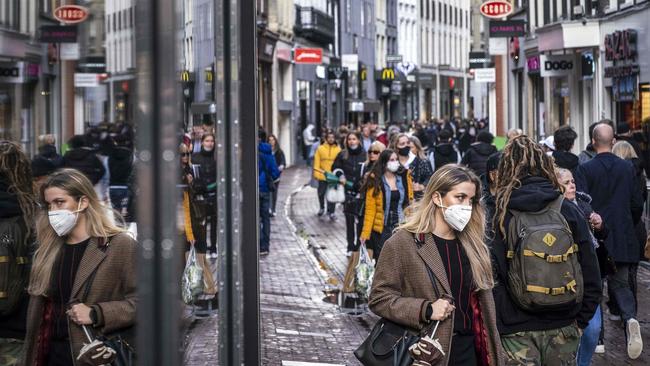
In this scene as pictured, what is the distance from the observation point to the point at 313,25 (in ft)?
199

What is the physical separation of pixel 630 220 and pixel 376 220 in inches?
144

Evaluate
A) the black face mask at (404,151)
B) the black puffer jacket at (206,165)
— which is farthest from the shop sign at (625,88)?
the black puffer jacket at (206,165)

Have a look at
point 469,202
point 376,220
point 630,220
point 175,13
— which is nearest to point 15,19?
point 175,13

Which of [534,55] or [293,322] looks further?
[534,55]

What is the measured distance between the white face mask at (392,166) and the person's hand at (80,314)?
11.0 meters

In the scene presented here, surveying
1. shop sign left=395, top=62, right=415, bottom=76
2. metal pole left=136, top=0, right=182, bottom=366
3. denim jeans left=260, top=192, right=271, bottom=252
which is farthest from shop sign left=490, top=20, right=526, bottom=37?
shop sign left=395, top=62, right=415, bottom=76

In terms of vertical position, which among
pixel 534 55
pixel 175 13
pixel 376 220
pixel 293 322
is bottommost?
pixel 293 322

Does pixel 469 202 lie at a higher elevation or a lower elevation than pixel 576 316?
higher

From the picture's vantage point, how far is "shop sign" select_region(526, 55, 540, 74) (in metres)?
42.7

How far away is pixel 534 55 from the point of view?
43656 millimetres

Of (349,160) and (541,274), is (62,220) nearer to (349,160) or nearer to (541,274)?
(541,274)

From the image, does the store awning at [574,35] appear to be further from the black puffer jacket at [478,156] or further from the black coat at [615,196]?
the black coat at [615,196]

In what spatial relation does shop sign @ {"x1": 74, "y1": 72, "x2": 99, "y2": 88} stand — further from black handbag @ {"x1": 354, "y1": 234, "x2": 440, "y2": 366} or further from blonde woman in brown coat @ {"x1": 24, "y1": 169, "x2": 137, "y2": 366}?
black handbag @ {"x1": 354, "y1": 234, "x2": 440, "y2": 366}

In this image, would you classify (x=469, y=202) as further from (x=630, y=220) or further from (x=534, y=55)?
(x=534, y=55)
